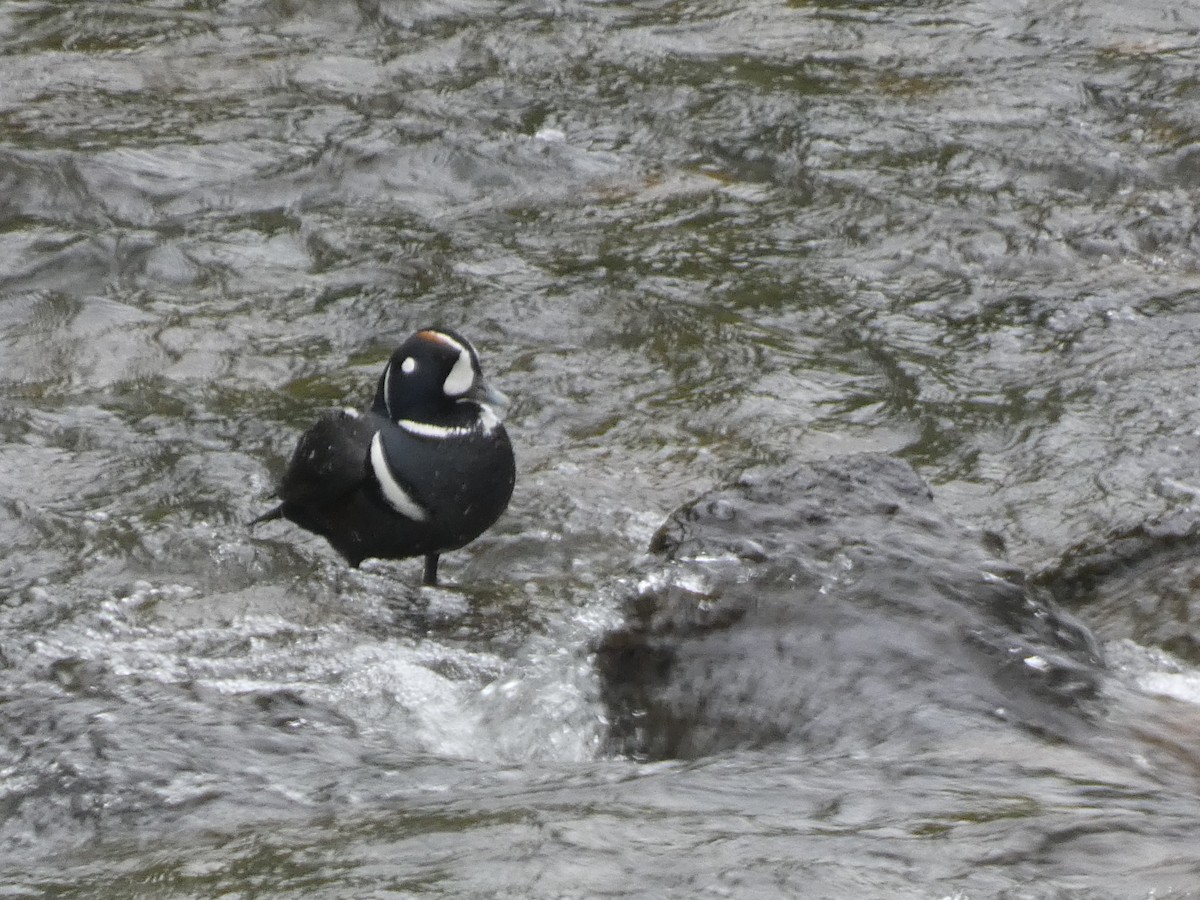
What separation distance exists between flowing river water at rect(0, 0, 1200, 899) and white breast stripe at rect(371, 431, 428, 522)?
0.27 meters

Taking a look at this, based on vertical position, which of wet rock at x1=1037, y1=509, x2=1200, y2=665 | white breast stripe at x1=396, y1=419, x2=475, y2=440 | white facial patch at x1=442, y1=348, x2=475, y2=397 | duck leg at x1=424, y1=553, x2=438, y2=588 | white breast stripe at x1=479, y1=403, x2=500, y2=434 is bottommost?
duck leg at x1=424, y1=553, x2=438, y2=588

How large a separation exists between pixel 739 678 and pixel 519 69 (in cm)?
543

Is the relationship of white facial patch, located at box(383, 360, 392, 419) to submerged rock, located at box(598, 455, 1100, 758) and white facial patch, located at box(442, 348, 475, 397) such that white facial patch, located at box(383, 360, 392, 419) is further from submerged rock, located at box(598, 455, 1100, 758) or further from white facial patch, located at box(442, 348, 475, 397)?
submerged rock, located at box(598, 455, 1100, 758)

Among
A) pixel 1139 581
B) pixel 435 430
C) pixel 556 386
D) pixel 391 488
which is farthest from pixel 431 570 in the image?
pixel 1139 581

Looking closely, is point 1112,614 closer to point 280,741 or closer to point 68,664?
point 280,741

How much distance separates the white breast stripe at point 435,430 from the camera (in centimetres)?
538

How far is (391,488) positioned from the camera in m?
5.38

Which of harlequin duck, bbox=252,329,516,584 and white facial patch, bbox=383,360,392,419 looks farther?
white facial patch, bbox=383,360,392,419

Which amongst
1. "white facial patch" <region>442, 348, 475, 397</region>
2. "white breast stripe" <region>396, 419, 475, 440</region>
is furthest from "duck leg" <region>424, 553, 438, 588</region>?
"white facial patch" <region>442, 348, 475, 397</region>

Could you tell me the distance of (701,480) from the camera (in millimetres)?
6000

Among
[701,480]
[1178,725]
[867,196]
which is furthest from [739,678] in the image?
[867,196]

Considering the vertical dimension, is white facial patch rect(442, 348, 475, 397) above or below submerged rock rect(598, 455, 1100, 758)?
above

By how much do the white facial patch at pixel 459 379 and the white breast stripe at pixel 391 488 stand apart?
0.27 metres

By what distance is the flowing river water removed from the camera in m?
3.36
